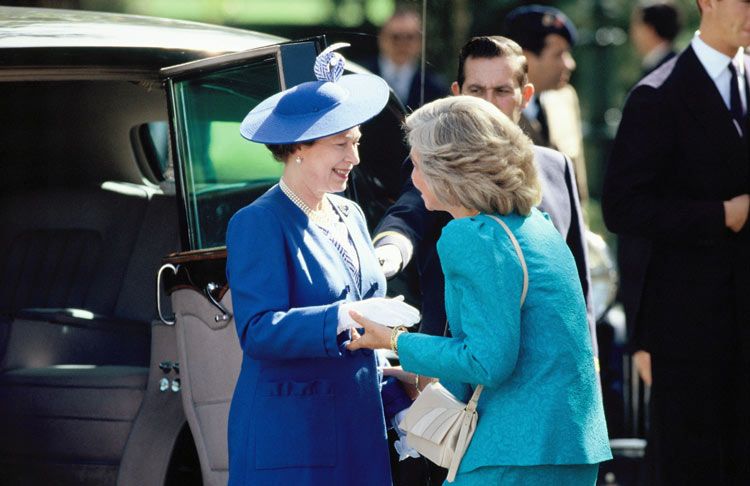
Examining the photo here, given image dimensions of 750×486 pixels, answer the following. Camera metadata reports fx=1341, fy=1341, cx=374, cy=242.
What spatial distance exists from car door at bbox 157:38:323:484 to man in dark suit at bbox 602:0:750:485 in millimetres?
1474

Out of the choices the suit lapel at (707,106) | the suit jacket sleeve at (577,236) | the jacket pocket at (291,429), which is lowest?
the jacket pocket at (291,429)

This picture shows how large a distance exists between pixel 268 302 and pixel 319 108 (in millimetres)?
531

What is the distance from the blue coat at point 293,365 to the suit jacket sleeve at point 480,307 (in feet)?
1.12

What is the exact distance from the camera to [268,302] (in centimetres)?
329

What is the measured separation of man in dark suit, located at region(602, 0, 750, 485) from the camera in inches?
187

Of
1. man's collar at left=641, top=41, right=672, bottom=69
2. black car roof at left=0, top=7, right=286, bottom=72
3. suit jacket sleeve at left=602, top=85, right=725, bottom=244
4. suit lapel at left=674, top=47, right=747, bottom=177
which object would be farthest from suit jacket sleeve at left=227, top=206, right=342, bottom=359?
man's collar at left=641, top=41, right=672, bottom=69

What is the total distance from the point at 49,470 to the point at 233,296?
1.92 metres

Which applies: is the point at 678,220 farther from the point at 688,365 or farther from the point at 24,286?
the point at 24,286

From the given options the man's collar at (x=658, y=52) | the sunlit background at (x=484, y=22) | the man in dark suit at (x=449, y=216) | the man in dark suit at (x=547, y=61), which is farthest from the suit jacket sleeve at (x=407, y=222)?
the sunlit background at (x=484, y=22)

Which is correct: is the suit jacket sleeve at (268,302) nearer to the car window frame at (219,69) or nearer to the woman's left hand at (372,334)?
the woman's left hand at (372,334)

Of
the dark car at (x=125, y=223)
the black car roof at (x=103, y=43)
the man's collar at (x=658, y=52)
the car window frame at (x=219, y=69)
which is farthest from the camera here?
the man's collar at (x=658, y=52)

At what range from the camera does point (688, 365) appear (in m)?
4.82

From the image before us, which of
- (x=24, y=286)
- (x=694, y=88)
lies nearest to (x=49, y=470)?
(x=24, y=286)

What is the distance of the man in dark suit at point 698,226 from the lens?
475 centimetres
